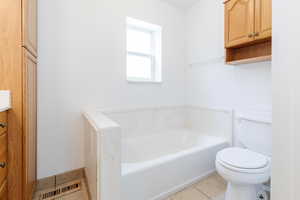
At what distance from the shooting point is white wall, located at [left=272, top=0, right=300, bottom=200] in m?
0.43

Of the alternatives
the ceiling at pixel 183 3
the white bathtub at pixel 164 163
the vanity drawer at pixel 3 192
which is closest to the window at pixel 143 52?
the ceiling at pixel 183 3

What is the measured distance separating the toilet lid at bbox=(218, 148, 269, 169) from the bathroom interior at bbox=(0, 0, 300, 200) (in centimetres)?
1

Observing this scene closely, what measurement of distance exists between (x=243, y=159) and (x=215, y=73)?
1.28 metres

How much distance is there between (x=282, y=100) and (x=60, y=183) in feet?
6.86

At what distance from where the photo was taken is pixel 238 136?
1894mm

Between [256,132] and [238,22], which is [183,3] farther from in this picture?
[256,132]

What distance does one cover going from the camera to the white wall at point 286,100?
43 centimetres

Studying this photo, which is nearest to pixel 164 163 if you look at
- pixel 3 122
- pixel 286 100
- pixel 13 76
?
pixel 286 100

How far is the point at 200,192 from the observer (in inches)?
61.6

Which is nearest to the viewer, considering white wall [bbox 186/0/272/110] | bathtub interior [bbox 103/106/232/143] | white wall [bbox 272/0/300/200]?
white wall [bbox 272/0/300/200]

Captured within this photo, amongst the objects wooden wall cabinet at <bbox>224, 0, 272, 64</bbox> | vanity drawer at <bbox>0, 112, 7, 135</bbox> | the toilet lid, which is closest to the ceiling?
wooden wall cabinet at <bbox>224, 0, 272, 64</bbox>

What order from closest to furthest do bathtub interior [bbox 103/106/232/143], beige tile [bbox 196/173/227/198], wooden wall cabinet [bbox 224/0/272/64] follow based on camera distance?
1. wooden wall cabinet [bbox 224/0/272/64]
2. beige tile [bbox 196/173/227/198]
3. bathtub interior [bbox 103/106/232/143]

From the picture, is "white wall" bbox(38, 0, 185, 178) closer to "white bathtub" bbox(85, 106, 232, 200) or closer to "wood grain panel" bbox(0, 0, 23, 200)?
"white bathtub" bbox(85, 106, 232, 200)

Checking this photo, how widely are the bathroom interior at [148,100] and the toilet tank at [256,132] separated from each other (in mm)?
12
